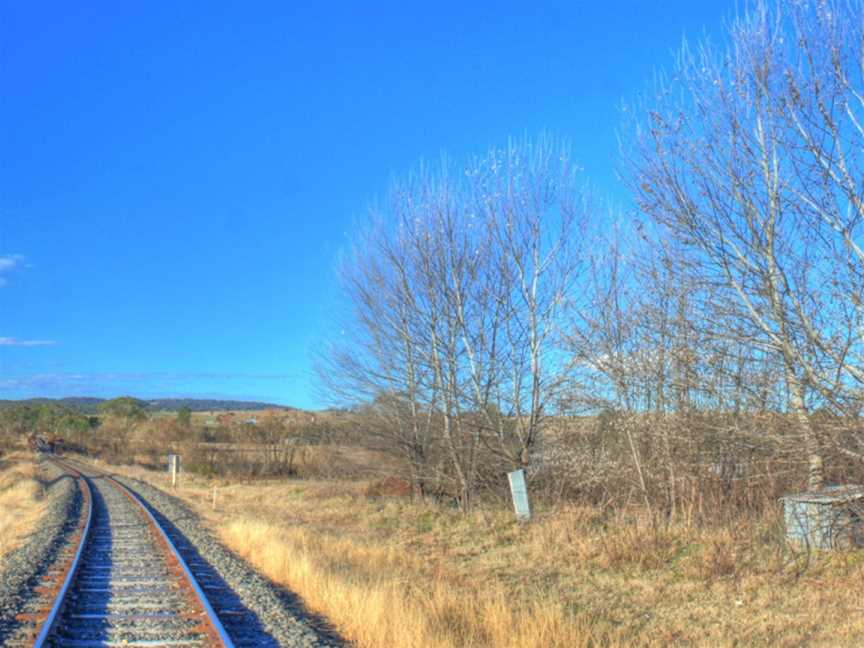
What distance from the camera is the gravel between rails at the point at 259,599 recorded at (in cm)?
801

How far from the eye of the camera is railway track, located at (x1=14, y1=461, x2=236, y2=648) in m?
7.97

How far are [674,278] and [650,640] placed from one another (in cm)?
470

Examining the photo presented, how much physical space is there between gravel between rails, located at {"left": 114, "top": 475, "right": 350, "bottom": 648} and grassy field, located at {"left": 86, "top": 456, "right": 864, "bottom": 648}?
32 cm

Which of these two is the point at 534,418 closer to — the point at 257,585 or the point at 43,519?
the point at 257,585

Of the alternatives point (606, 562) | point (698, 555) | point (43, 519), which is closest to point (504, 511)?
point (606, 562)

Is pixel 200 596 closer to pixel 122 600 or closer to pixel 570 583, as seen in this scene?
pixel 122 600

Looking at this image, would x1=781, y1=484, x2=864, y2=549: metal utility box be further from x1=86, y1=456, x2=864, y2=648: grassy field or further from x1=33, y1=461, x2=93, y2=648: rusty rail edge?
x1=33, y1=461, x2=93, y2=648: rusty rail edge

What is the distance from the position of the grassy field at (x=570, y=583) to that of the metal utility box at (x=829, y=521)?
258 millimetres

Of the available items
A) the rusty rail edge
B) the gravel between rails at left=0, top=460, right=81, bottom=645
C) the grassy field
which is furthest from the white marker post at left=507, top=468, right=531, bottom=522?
the gravel between rails at left=0, top=460, right=81, bottom=645

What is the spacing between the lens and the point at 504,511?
18828 millimetres

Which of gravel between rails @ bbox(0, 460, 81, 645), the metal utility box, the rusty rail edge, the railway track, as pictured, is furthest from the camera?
the metal utility box

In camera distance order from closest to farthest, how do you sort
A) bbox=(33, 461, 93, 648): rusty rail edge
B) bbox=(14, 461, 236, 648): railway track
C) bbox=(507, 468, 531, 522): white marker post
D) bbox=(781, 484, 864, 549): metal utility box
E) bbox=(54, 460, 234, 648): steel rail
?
bbox=(33, 461, 93, 648): rusty rail edge < bbox=(54, 460, 234, 648): steel rail < bbox=(14, 461, 236, 648): railway track < bbox=(781, 484, 864, 549): metal utility box < bbox=(507, 468, 531, 522): white marker post

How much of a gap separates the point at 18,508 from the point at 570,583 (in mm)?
23029

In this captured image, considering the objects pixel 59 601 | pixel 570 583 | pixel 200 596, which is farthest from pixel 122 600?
pixel 570 583
